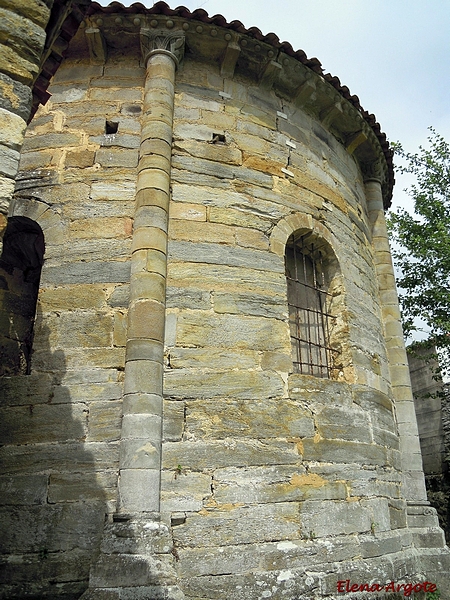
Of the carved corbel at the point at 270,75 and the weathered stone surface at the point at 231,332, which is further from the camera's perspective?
the carved corbel at the point at 270,75

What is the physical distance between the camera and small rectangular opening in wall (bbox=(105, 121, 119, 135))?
559 centimetres

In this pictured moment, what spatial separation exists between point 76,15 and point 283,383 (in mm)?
3511

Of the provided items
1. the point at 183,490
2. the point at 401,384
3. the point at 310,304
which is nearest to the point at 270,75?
the point at 310,304

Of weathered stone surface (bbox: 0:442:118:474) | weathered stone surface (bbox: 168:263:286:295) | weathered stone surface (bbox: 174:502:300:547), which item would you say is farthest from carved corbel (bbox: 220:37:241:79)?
weathered stone surface (bbox: 174:502:300:547)

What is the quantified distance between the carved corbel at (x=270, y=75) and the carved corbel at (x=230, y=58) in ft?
1.32

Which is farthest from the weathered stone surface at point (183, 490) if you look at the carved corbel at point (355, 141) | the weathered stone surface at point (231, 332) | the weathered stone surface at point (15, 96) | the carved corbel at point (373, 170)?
the carved corbel at point (373, 170)

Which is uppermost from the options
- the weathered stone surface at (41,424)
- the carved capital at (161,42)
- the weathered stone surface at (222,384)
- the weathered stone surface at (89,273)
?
the carved capital at (161,42)

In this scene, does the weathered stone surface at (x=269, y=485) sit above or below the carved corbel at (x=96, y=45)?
below

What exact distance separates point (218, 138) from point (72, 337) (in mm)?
2784

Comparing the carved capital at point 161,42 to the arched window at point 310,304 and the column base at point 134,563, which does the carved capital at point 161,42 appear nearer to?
the arched window at point 310,304

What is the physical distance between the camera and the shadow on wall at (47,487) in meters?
3.97

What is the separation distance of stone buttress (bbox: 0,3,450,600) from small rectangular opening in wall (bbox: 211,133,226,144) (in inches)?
1.0

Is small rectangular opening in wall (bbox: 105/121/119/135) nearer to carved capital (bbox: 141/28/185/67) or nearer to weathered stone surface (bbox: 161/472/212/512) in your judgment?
carved capital (bbox: 141/28/185/67)

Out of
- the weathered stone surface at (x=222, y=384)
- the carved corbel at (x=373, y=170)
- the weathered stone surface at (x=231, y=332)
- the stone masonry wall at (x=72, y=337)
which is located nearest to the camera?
the stone masonry wall at (x=72, y=337)
